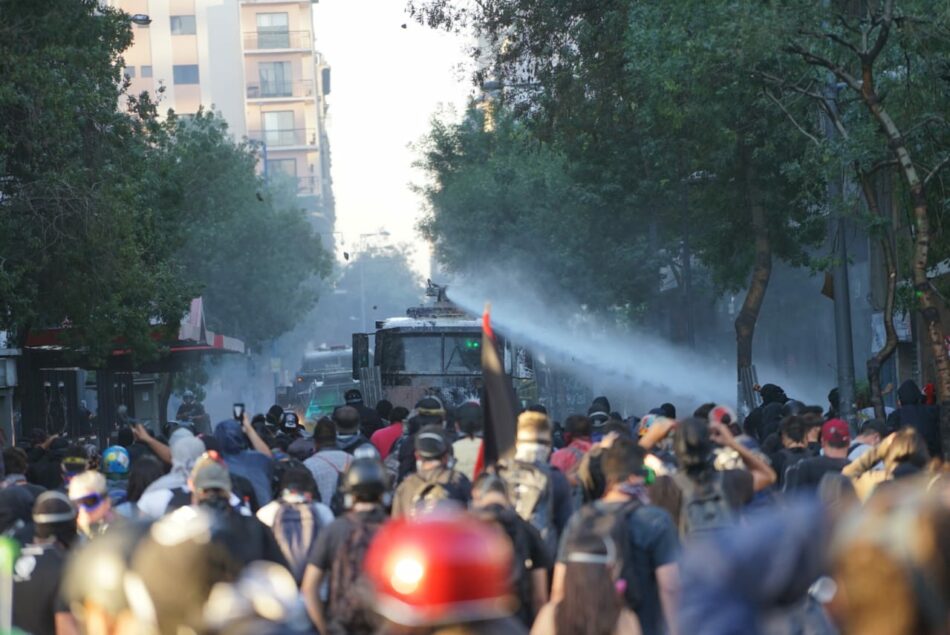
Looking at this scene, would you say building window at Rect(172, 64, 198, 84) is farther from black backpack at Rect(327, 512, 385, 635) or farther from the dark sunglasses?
black backpack at Rect(327, 512, 385, 635)

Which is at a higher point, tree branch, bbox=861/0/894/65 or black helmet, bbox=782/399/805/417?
tree branch, bbox=861/0/894/65

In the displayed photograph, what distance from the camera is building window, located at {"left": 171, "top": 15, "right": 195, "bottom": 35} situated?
4247 inches

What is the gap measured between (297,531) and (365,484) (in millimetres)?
1455

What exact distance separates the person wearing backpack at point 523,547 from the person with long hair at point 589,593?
1.44m

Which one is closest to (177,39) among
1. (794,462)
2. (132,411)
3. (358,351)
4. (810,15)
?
(132,411)

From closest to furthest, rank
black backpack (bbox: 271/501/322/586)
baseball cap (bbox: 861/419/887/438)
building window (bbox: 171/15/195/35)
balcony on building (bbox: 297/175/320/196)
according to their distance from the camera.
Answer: black backpack (bbox: 271/501/322/586) < baseball cap (bbox: 861/419/887/438) < building window (bbox: 171/15/195/35) < balcony on building (bbox: 297/175/320/196)

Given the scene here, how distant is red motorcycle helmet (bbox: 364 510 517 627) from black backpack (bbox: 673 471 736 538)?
149 inches

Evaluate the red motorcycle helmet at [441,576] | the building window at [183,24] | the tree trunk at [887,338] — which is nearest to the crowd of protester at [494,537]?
the red motorcycle helmet at [441,576]

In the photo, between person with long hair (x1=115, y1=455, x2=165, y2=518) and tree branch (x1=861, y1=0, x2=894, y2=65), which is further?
tree branch (x1=861, y1=0, x2=894, y2=65)

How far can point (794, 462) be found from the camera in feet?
31.7

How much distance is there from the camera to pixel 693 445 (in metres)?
7.27

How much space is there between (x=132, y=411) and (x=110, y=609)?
32928 mm

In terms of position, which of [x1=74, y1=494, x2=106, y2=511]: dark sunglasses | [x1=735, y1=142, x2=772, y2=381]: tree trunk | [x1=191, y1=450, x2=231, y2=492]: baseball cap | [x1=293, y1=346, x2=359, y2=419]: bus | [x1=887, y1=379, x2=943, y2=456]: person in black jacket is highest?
[x1=735, y1=142, x2=772, y2=381]: tree trunk

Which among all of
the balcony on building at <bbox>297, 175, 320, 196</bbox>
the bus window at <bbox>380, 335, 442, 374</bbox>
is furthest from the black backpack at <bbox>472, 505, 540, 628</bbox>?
the balcony on building at <bbox>297, 175, 320, 196</bbox>
